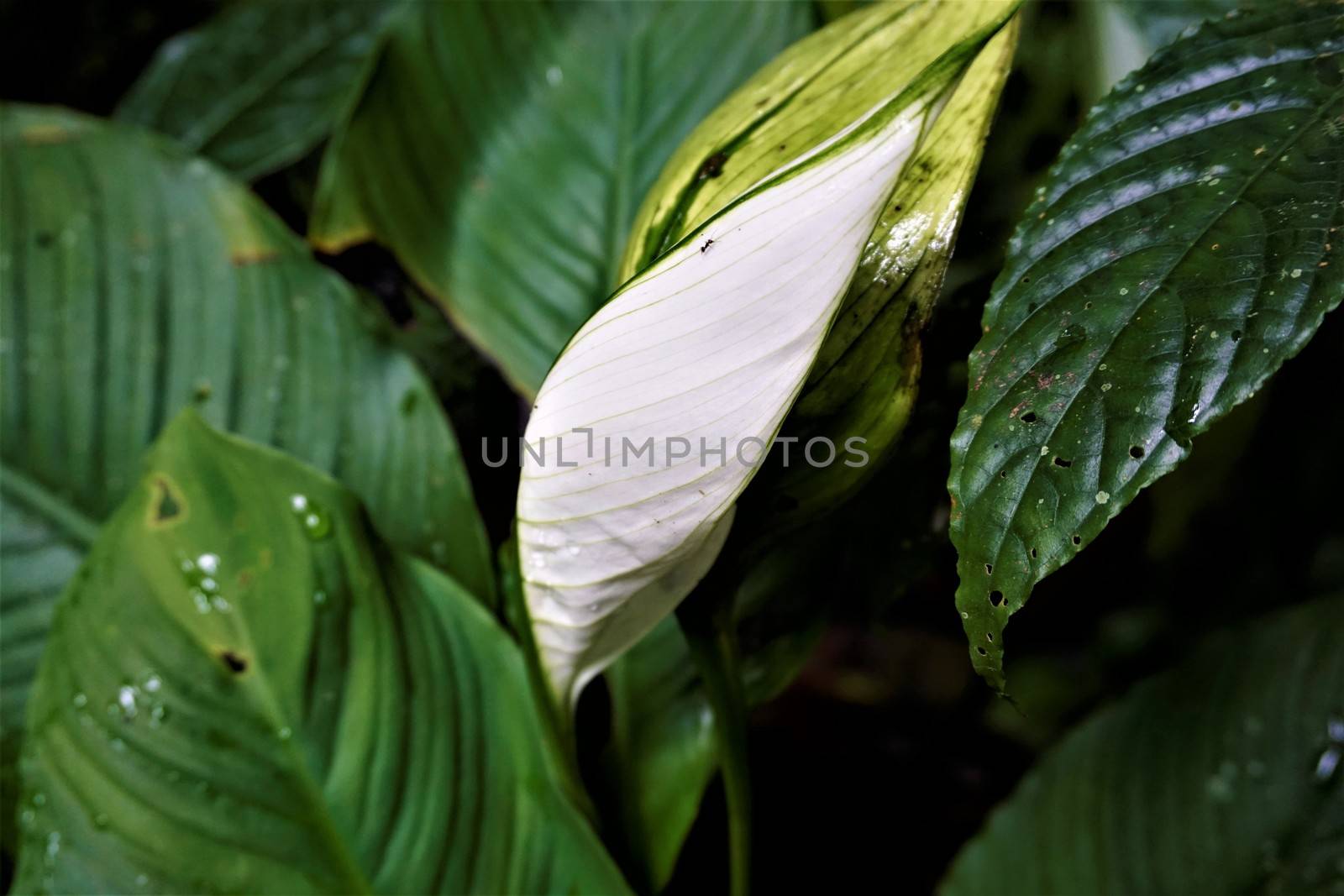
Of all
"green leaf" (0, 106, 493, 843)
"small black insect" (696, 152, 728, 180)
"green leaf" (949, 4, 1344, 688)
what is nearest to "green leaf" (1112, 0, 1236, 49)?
"green leaf" (949, 4, 1344, 688)

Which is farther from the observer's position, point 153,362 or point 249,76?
point 249,76

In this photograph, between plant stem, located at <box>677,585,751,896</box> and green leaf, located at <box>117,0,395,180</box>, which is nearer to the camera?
plant stem, located at <box>677,585,751,896</box>

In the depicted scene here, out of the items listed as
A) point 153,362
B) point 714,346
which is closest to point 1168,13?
point 714,346

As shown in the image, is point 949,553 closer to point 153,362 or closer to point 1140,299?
point 1140,299

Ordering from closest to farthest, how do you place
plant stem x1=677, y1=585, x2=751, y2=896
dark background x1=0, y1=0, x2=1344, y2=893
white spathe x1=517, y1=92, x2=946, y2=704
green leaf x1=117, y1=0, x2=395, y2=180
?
white spathe x1=517, y1=92, x2=946, y2=704
plant stem x1=677, y1=585, x2=751, y2=896
dark background x1=0, y1=0, x2=1344, y2=893
green leaf x1=117, y1=0, x2=395, y2=180

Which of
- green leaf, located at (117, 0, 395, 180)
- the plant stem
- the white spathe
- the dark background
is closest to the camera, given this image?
the white spathe

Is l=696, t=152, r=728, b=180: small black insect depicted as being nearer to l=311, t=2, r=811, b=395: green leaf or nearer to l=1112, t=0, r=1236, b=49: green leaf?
l=311, t=2, r=811, b=395: green leaf

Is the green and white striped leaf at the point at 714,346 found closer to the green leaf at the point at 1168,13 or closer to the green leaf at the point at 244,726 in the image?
the green leaf at the point at 244,726
